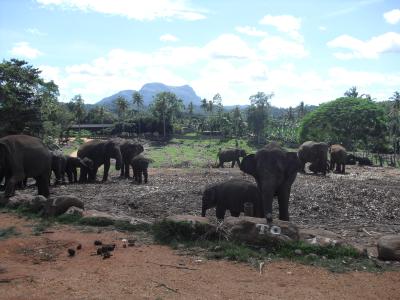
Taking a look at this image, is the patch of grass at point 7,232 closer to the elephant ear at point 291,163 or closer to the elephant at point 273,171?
the elephant at point 273,171

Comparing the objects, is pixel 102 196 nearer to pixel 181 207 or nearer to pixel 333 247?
pixel 181 207

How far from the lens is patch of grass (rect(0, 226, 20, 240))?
39.4ft

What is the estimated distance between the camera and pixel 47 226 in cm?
1295

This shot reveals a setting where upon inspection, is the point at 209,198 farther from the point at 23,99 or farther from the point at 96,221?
the point at 23,99

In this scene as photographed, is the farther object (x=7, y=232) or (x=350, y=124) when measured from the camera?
(x=350, y=124)

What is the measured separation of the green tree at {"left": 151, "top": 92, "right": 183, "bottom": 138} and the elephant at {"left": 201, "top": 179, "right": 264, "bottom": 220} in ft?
264

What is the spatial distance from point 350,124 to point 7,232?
5322 cm

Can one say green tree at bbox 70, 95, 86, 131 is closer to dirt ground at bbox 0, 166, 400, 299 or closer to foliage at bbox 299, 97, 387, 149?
foliage at bbox 299, 97, 387, 149

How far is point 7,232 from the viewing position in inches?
487

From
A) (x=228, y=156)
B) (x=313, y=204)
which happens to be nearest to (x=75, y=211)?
(x=313, y=204)

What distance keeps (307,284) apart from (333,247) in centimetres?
200

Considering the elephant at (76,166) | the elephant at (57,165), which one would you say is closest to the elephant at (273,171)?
the elephant at (57,165)

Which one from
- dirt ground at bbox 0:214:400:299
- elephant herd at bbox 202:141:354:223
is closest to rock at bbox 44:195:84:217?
dirt ground at bbox 0:214:400:299

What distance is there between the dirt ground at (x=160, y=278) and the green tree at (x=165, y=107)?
278 ft
